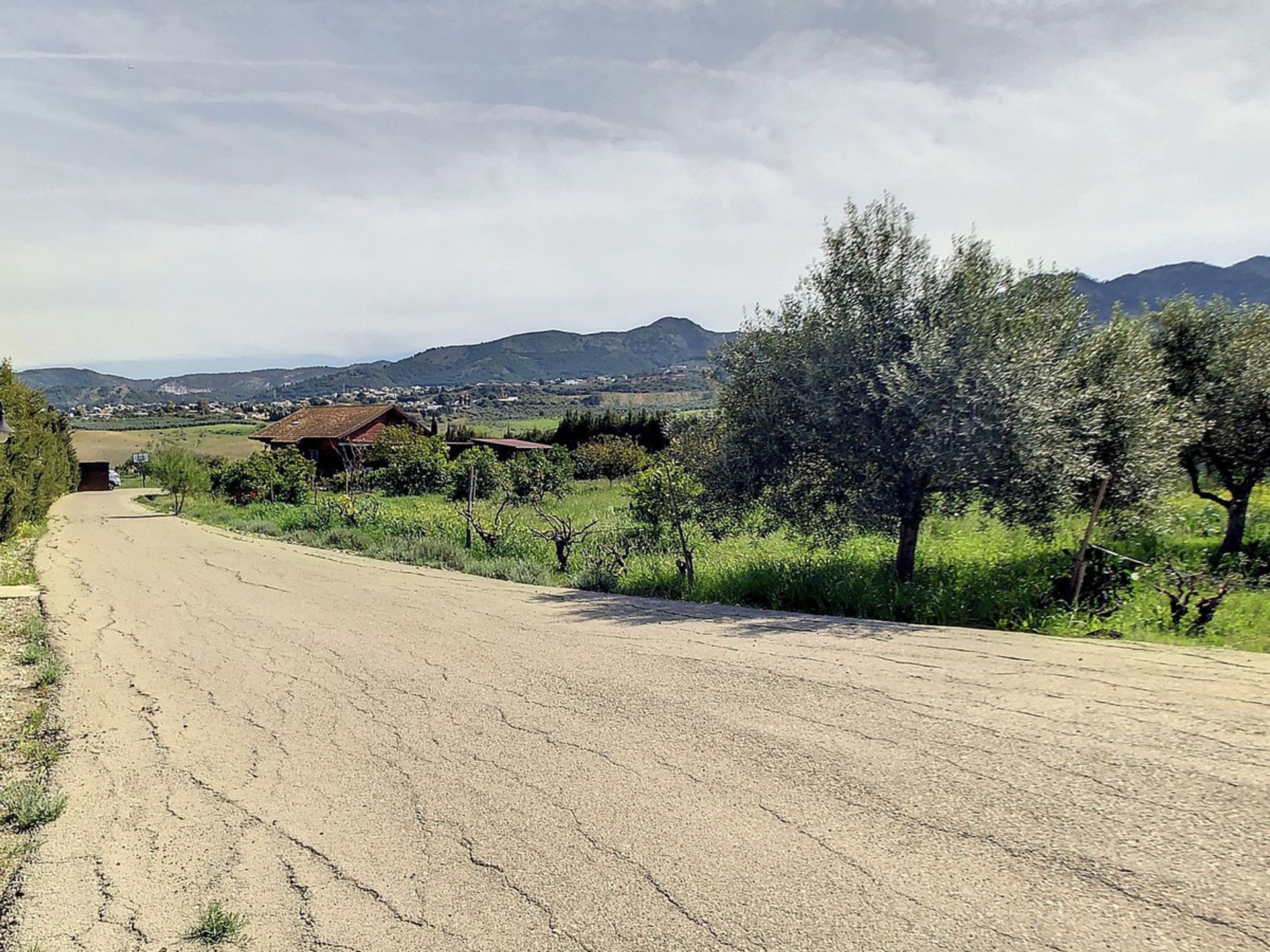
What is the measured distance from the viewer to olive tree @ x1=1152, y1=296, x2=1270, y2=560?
484 inches

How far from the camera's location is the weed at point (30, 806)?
4648mm

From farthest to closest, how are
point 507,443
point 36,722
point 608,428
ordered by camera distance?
point 507,443
point 608,428
point 36,722

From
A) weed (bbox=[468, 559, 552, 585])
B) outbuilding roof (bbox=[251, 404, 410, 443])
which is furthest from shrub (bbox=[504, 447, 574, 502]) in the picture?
outbuilding roof (bbox=[251, 404, 410, 443])

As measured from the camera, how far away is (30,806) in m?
4.74

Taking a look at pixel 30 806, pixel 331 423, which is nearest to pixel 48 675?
pixel 30 806

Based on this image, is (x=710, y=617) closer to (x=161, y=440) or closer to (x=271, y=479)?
(x=271, y=479)

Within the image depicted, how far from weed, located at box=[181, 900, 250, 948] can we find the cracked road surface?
0.07 metres

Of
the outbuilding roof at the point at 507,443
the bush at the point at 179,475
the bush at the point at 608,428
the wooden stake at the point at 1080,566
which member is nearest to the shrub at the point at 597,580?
the wooden stake at the point at 1080,566

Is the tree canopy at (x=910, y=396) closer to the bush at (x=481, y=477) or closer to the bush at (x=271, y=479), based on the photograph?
the bush at (x=481, y=477)

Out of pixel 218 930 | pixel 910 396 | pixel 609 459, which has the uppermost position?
pixel 910 396

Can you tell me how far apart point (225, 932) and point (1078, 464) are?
31.8 feet

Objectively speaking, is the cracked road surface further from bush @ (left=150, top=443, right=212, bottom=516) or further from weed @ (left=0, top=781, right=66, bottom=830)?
bush @ (left=150, top=443, right=212, bottom=516)

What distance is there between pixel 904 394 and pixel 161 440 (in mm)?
98354

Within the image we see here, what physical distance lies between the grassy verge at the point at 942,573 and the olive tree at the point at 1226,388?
87 centimetres
